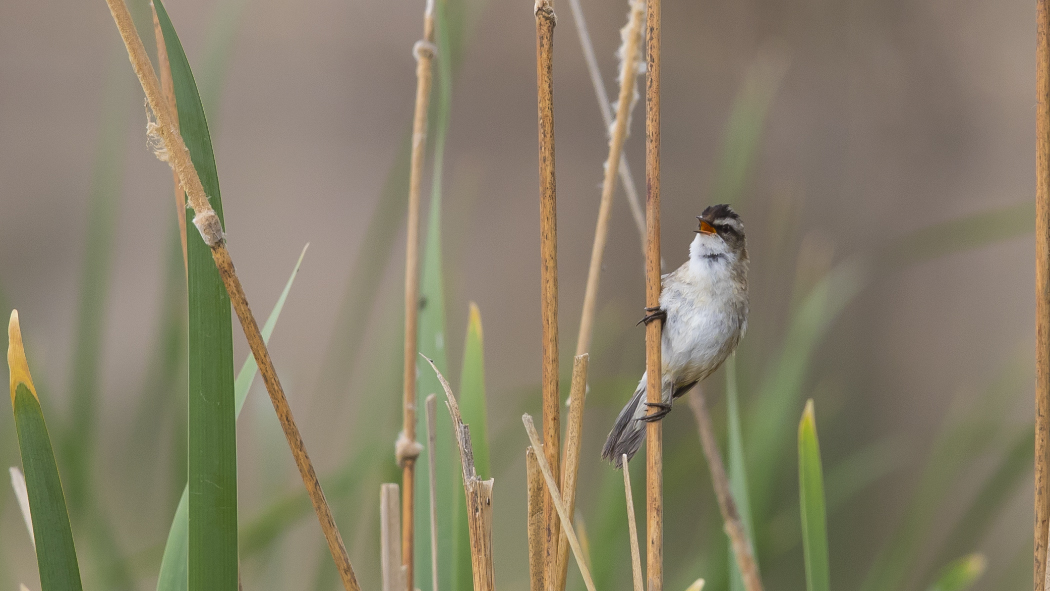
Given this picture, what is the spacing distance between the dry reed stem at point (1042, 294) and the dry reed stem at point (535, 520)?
34 cm

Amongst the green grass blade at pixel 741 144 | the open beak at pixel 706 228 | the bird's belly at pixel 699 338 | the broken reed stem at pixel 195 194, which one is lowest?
the broken reed stem at pixel 195 194

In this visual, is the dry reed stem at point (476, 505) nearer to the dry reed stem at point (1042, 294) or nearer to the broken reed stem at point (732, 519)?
the broken reed stem at point (732, 519)

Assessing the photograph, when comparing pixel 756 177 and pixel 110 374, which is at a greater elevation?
pixel 756 177

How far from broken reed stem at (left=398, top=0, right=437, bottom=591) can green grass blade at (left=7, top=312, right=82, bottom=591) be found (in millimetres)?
295

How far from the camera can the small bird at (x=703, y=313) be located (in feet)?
2.74

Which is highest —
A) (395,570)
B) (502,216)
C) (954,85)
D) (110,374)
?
(954,85)

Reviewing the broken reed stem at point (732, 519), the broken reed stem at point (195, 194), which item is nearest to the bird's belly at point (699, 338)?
the broken reed stem at point (732, 519)

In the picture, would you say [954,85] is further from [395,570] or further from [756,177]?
[395,570]

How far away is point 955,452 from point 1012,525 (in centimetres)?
170

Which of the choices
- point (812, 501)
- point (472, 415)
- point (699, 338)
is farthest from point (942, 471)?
point (472, 415)

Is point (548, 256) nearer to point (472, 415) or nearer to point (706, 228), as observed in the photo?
point (472, 415)

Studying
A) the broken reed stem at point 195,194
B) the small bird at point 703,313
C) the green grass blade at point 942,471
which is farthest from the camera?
the green grass blade at point 942,471

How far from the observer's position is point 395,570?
0.55 m

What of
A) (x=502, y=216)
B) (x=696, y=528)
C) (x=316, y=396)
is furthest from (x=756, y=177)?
(x=316, y=396)
